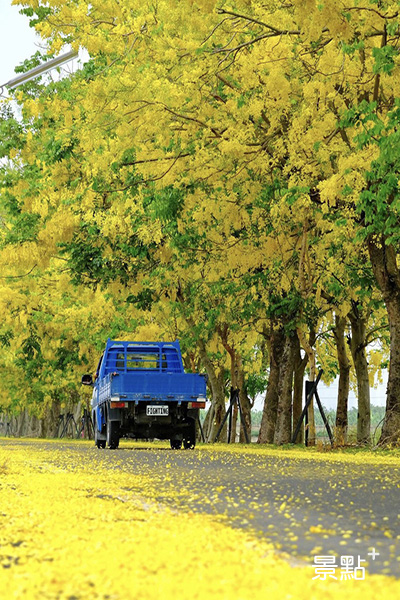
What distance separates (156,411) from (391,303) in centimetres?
512

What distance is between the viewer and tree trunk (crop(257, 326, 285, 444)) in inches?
1191

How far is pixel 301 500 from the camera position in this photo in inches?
351

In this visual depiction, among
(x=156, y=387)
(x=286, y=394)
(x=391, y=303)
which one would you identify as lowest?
(x=156, y=387)

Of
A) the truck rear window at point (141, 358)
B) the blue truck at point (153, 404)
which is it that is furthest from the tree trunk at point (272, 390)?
the blue truck at point (153, 404)

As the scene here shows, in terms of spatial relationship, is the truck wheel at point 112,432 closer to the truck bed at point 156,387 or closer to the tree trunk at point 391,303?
the truck bed at point 156,387

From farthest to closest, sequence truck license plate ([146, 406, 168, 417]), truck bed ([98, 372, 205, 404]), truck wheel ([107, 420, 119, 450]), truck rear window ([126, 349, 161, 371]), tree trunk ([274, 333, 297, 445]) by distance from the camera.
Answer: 1. tree trunk ([274, 333, 297, 445])
2. truck rear window ([126, 349, 161, 371])
3. truck wheel ([107, 420, 119, 450])
4. truck license plate ([146, 406, 168, 417])
5. truck bed ([98, 372, 205, 404])

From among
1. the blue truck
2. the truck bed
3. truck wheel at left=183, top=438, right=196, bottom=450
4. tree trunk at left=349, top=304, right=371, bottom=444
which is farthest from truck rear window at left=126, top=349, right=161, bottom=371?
tree trunk at left=349, top=304, right=371, bottom=444

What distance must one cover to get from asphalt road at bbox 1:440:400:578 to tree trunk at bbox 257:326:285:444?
49.3ft

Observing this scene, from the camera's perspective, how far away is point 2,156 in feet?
85.3

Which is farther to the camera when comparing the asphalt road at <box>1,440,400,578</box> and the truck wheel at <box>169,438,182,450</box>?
the truck wheel at <box>169,438,182,450</box>

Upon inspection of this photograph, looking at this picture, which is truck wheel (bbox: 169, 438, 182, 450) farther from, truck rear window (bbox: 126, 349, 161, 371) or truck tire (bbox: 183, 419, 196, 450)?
truck rear window (bbox: 126, 349, 161, 371)
